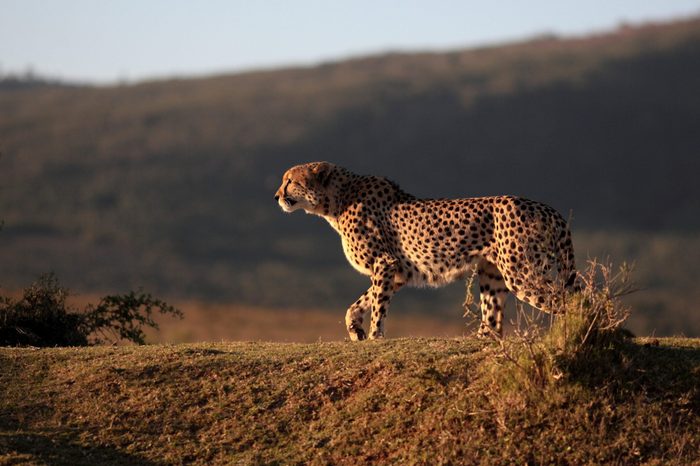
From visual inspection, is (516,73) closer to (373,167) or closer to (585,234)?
(373,167)

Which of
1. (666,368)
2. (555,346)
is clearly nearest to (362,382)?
(555,346)

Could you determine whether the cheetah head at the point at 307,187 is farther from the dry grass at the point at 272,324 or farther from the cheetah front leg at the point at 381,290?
the dry grass at the point at 272,324

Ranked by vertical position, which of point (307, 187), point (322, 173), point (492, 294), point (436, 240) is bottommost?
point (492, 294)

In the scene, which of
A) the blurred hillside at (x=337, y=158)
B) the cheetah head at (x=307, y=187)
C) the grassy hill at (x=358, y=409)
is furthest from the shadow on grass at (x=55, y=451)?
the blurred hillside at (x=337, y=158)

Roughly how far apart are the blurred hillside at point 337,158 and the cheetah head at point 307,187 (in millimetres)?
24537

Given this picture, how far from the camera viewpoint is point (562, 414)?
27.0 ft

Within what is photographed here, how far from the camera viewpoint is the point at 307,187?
11.6 meters

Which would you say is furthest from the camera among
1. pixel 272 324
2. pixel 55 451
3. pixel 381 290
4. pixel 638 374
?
pixel 272 324

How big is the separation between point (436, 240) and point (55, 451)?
3788mm

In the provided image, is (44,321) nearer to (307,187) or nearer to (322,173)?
(307,187)

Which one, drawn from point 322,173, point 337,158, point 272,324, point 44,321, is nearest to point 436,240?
point 322,173

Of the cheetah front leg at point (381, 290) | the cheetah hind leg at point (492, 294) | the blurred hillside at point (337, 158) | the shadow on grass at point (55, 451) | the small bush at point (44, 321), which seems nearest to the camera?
the shadow on grass at point (55, 451)

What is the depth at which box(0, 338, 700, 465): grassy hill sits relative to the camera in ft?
26.5

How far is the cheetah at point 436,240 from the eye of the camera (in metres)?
10.1
